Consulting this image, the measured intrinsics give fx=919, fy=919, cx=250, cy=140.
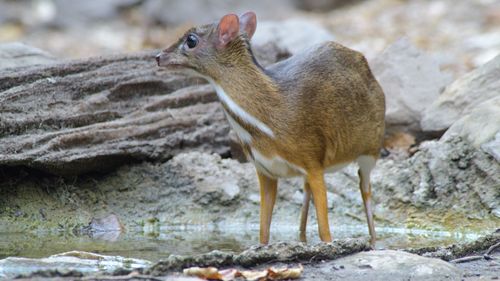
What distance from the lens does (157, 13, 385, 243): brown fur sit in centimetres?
693

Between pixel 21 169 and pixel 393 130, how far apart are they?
402 cm

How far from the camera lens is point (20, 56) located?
9.88 m

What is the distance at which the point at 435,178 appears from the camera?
8.48 m

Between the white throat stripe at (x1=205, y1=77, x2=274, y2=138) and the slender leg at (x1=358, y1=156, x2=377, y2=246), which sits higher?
the white throat stripe at (x1=205, y1=77, x2=274, y2=138)

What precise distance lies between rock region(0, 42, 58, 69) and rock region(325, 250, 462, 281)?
4969 mm

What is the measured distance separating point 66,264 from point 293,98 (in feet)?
7.95

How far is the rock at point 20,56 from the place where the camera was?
9625 mm

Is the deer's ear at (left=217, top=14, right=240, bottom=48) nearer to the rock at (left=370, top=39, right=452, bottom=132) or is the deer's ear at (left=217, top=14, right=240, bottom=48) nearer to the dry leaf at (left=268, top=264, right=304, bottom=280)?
the dry leaf at (left=268, top=264, right=304, bottom=280)

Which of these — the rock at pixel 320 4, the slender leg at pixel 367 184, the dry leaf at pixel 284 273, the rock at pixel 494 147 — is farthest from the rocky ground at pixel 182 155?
the rock at pixel 320 4

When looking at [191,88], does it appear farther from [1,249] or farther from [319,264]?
[319,264]

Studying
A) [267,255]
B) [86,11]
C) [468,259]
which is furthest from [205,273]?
[86,11]

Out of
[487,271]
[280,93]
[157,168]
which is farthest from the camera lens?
[157,168]

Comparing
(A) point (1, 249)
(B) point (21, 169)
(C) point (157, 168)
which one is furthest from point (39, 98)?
(A) point (1, 249)

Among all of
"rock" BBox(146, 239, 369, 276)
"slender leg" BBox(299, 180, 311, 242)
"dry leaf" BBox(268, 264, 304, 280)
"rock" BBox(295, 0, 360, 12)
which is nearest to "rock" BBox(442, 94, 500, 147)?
"slender leg" BBox(299, 180, 311, 242)
